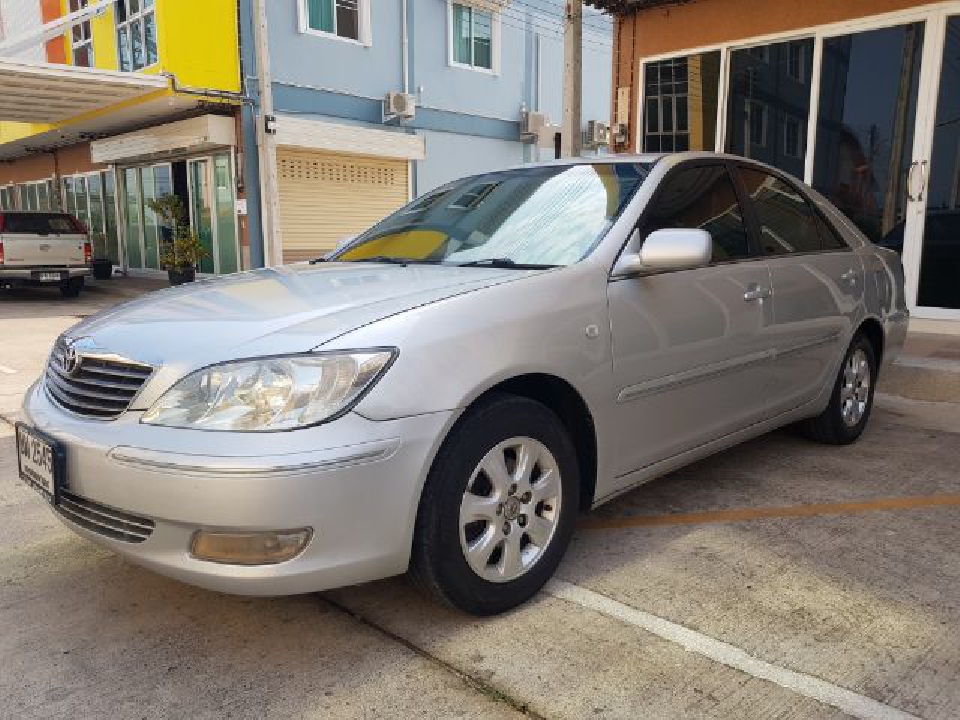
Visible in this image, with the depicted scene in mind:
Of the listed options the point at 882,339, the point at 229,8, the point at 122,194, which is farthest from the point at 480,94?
the point at 882,339

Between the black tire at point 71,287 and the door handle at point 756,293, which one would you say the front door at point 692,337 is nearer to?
the door handle at point 756,293

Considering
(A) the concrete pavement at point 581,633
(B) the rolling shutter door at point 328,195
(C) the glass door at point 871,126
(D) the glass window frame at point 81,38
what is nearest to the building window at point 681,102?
(C) the glass door at point 871,126

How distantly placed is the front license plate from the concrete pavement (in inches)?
18.5

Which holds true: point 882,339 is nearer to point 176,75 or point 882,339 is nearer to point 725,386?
point 725,386

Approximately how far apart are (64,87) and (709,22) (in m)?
10.3

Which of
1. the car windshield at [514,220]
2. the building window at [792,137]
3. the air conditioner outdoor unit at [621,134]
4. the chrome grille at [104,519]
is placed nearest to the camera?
the chrome grille at [104,519]

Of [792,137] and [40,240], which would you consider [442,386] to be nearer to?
[792,137]

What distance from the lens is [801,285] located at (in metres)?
3.66

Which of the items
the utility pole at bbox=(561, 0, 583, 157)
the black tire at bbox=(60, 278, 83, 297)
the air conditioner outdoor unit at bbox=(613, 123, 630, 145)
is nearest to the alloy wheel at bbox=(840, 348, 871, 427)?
the utility pole at bbox=(561, 0, 583, 157)

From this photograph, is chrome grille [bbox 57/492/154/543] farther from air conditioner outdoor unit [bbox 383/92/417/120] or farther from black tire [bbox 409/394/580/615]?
air conditioner outdoor unit [bbox 383/92/417/120]

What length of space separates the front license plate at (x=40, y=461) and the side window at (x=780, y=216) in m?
2.93

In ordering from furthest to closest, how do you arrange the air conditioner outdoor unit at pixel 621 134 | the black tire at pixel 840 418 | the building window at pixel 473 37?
the building window at pixel 473 37 < the air conditioner outdoor unit at pixel 621 134 < the black tire at pixel 840 418

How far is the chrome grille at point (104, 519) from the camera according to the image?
6.99 feet

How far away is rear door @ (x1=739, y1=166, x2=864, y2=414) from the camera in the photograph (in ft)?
11.7
